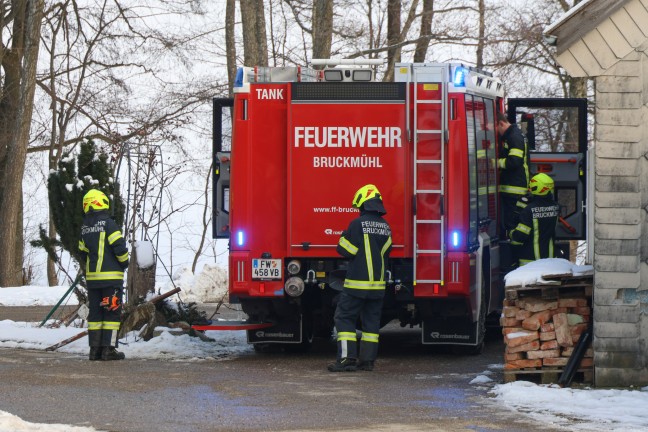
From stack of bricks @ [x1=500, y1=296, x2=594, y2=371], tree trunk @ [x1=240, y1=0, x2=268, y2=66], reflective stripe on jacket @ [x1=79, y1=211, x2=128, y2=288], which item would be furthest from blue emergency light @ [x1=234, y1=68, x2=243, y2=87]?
tree trunk @ [x1=240, y1=0, x2=268, y2=66]

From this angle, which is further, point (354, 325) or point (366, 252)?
A: point (354, 325)

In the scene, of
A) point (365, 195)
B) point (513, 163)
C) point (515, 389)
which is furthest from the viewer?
point (513, 163)

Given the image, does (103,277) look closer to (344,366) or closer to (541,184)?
(344,366)

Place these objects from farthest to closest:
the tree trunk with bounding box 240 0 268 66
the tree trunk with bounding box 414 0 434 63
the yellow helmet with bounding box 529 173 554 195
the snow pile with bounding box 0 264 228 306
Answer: the tree trunk with bounding box 414 0 434 63 < the snow pile with bounding box 0 264 228 306 < the tree trunk with bounding box 240 0 268 66 < the yellow helmet with bounding box 529 173 554 195

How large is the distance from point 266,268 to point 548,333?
316cm

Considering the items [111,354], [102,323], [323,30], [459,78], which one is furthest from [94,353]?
[323,30]

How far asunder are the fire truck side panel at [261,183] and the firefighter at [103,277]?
1.29 metres

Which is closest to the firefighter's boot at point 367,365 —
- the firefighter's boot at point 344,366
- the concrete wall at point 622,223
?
the firefighter's boot at point 344,366

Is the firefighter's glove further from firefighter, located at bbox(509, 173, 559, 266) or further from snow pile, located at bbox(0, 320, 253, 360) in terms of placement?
firefighter, located at bbox(509, 173, 559, 266)

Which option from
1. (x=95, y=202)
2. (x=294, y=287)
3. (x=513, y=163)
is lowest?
(x=294, y=287)

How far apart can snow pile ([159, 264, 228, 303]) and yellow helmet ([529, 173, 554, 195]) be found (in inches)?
426

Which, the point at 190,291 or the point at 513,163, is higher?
the point at 513,163

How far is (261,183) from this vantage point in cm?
1202

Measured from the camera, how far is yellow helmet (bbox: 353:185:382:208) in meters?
11.2
